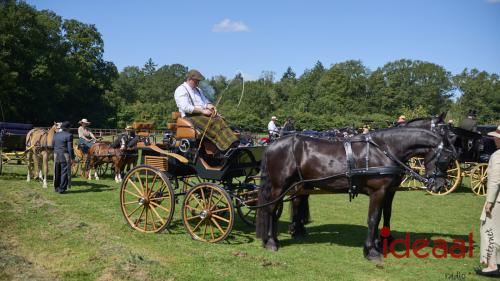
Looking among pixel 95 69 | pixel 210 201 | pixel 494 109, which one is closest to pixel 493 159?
pixel 210 201

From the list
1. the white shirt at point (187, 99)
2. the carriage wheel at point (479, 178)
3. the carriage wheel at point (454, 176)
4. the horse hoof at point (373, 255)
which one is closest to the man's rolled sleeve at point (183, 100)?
the white shirt at point (187, 99)

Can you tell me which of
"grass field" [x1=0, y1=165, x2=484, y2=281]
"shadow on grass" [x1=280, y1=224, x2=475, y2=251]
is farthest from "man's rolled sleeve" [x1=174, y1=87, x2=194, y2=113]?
"shadow on grass" [x1=280, y1=224, x2=475, y2=251]

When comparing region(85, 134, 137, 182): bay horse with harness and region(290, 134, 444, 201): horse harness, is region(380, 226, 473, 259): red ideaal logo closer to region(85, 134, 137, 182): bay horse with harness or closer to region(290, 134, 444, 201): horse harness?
region(290, 134, 444, 201): horse harness

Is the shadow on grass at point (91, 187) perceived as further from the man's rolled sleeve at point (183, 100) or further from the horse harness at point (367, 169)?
the horse harness at point (367, 169)

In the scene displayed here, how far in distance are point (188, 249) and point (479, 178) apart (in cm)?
1151

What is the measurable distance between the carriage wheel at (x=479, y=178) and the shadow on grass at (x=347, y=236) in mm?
6659

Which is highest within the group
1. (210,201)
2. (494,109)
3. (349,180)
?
(494,109)

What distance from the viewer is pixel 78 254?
22.6ft

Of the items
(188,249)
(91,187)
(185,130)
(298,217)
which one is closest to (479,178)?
(298,217)

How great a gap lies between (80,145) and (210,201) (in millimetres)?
11348

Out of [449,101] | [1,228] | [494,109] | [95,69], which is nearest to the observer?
[1,228]

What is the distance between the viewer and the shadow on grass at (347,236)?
8.28 meters

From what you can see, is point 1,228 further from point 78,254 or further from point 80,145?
point 80,145

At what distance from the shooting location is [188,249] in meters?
7.36
